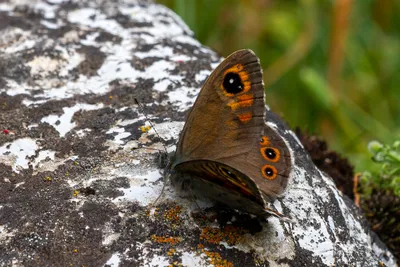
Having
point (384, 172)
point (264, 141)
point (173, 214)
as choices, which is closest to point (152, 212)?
point (173, 214)

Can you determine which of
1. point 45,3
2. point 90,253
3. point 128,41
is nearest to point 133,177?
point 90,253

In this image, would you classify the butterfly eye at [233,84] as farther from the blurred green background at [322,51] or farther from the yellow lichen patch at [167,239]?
the blurred green background at [322,51]

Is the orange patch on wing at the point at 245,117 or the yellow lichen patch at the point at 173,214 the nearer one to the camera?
the yellow lichen patch at the point at 173,214

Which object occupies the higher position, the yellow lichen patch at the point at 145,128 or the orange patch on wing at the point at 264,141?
the orange patch on wing at the point at 264,141

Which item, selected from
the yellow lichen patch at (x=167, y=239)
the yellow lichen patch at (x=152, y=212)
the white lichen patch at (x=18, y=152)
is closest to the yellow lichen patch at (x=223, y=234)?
the yellow lichen patch at (x=167, y=239)

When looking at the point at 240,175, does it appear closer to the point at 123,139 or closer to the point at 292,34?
the point at 123,139

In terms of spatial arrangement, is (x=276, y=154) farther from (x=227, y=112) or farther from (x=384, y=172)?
(x=384, y=172)

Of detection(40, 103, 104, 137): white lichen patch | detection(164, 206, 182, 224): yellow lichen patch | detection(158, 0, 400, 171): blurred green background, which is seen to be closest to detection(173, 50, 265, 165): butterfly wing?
detection(164, 206, 182, 224): yellow lichen patch
